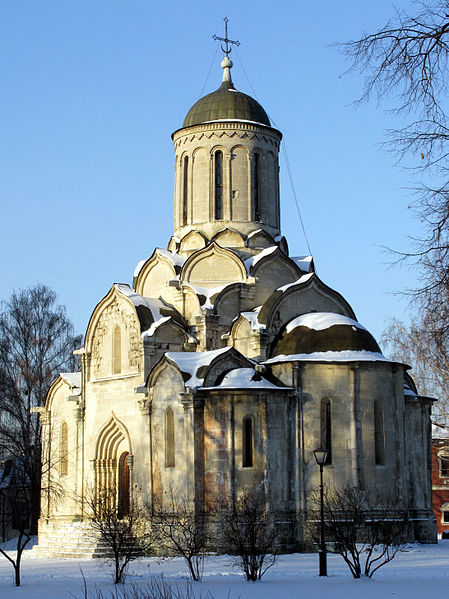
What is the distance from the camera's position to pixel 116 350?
2809 cm

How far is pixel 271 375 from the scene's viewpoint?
82.6ft

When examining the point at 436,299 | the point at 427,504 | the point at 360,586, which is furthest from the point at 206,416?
the point at 436,299

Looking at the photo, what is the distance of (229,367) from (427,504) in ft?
24.8

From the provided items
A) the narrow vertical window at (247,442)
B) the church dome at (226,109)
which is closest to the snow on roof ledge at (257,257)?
the church dome at (226,109)

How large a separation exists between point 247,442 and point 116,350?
6125mm

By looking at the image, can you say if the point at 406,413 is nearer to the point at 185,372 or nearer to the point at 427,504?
the point at 427,504

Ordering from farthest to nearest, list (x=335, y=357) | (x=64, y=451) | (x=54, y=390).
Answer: (x=54, y=390), (x=64, y=451), (x=335, y=357)

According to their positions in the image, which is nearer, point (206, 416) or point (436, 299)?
point (436, 299)

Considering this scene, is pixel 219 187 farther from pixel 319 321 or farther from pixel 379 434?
pixel 379 434

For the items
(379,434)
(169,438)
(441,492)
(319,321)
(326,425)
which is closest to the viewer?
(326,425)

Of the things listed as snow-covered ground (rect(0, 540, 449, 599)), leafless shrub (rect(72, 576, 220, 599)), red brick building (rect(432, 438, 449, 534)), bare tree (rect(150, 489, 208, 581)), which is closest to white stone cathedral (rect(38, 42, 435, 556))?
bare tree (rect(150, 489, 208, 581))

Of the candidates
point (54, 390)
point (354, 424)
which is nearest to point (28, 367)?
point (54, 390)

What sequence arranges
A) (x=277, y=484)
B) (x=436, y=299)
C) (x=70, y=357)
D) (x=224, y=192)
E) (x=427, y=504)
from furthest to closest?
(x=70, y=357) < (x=224, y=192) < (x=427, y=504) < (x=277, y=484) < (x=436, y=299)

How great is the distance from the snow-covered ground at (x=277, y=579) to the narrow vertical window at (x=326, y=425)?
3.07 metres
